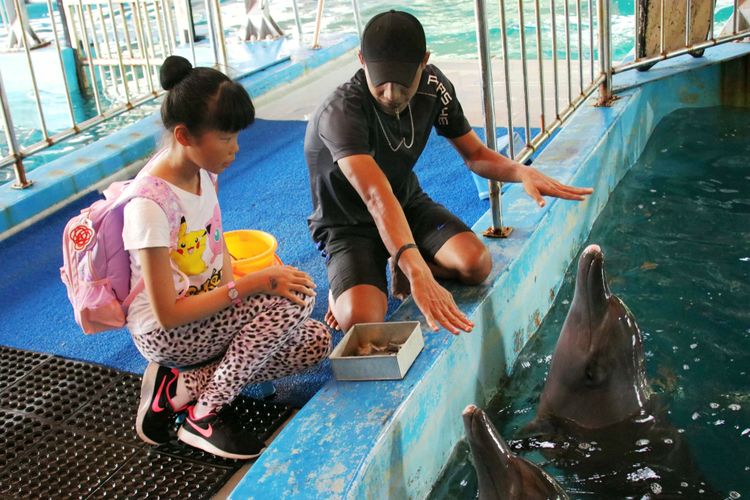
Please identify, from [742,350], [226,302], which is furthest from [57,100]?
[742,350]

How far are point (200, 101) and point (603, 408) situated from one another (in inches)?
60.3

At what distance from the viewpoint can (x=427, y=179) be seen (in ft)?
16.4

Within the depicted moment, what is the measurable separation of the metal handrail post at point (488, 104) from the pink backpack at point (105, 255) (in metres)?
1.26

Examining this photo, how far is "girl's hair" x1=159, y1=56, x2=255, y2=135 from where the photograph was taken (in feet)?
8.54

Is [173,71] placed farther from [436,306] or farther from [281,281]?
[436,306]

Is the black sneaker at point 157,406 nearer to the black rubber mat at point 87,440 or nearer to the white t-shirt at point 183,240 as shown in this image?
the black rubber mat at point 87,440

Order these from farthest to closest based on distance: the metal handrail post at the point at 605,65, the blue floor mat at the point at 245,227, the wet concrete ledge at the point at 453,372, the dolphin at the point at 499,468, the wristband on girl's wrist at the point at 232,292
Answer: the metal handrail post at the point at 605,65 < the blue floor mat at the point at 245,227 < the wristband on girl's wrist at the point at 232,292 < the wet concrete ledge at the point at 453,372 < the dolphin at the point at 499,468

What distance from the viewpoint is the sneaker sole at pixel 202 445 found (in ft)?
9.23

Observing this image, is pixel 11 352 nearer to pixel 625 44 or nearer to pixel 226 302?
pixel 226 302

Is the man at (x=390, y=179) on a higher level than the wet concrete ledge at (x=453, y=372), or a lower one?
higher

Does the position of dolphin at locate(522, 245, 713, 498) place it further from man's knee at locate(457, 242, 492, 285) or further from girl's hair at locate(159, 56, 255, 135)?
girl's hair at locate(159, 56, 255, 135)

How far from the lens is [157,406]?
2.93 meters

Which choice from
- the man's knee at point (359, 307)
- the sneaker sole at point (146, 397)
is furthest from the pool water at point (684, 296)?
the sneaker sole at point (146, 397)

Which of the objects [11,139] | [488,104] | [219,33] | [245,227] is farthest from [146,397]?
[219,33]
